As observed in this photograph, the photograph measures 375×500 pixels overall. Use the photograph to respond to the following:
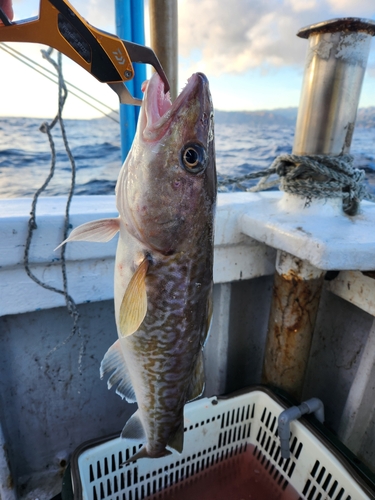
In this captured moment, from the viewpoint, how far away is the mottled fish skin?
102 centimetres

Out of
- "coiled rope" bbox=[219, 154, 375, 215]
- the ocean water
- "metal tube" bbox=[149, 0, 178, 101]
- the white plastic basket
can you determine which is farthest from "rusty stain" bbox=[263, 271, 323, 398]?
the ocean water

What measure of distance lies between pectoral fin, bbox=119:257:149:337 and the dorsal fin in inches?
15.0

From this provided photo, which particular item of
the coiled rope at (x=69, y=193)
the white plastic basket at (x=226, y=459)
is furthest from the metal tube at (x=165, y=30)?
the white plastic basket at (x=226, y=459)

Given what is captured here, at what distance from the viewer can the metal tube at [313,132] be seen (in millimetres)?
1712

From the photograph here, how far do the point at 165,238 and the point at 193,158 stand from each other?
28cm

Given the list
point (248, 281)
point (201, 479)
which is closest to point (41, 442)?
point (201, 479)

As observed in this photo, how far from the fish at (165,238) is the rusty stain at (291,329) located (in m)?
0.89

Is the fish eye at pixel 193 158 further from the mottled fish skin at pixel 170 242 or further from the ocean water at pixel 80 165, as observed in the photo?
the ocean water at pixel 80 165

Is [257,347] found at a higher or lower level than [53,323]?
lower

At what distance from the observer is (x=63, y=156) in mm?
11523

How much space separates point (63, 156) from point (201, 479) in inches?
450

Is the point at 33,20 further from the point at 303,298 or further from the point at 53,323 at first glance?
the point at 303,298

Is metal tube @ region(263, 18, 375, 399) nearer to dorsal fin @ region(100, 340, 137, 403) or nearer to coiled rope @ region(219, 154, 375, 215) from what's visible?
coiled rope @ region(219, 154, 375, 215)

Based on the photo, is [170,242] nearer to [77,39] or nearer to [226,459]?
[77,39]
